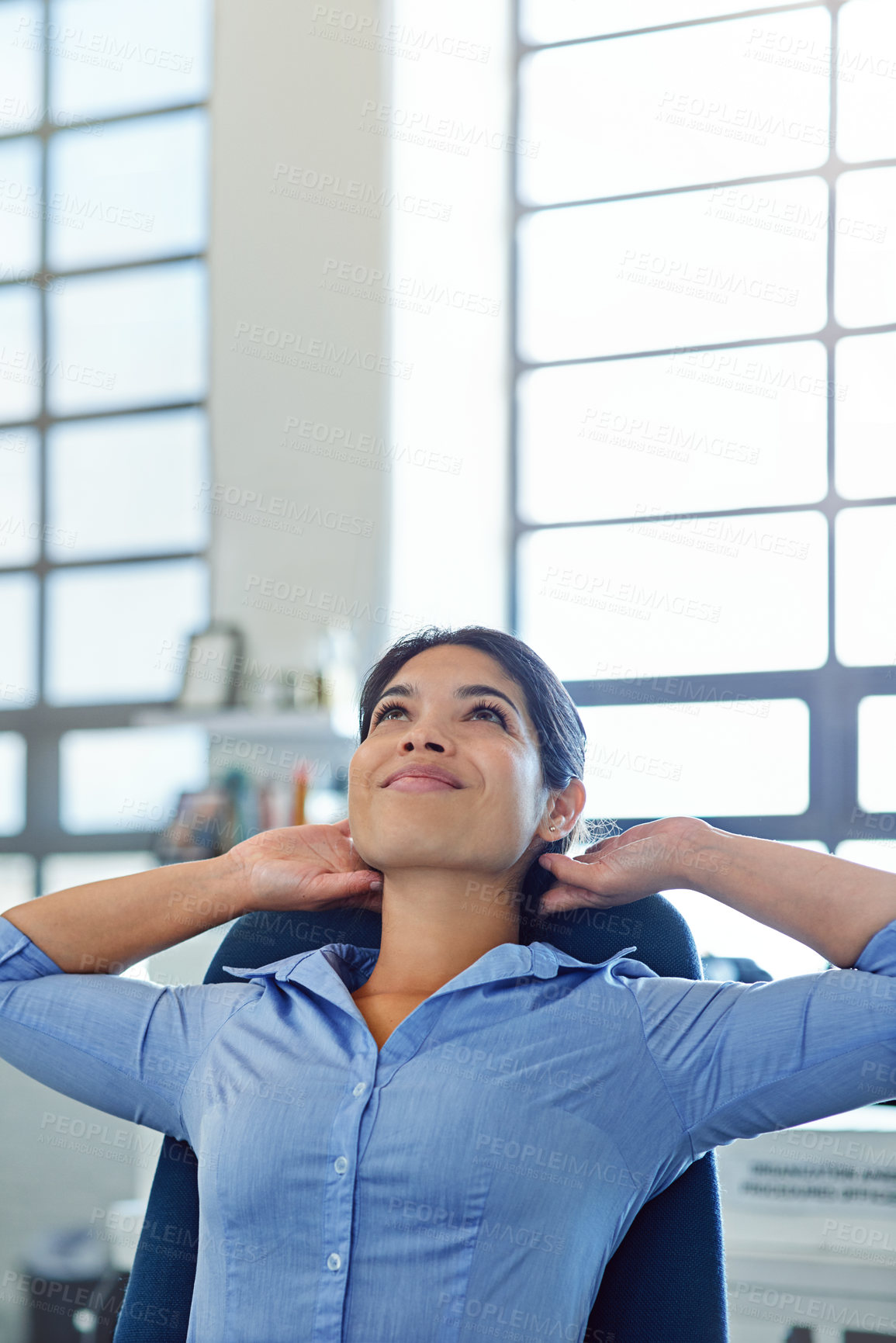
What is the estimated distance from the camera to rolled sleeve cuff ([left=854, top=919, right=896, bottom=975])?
1.22 meters

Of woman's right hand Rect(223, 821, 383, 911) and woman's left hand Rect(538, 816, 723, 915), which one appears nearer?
woman's left hand Rect(538, 816, 723, 915)

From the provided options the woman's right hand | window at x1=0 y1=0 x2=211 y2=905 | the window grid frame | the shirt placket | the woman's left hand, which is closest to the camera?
the shirt placket

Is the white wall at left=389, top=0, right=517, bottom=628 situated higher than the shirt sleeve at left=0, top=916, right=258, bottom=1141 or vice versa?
the white wall at left=389, top=0, right=517, bottom=628

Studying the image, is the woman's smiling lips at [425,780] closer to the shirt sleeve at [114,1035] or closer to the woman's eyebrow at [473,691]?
the woman's eyebrow at [473,691]

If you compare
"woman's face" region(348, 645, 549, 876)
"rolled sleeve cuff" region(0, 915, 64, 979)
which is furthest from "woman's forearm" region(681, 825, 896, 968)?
"rolled sleeve cuff" region(0, 915, 64, 979)

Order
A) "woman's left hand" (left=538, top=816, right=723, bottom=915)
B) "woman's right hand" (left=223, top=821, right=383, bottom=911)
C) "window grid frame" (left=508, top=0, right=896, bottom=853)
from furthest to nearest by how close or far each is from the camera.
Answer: "window grid frame" (left=508, top=0, right=896, bottom=853)
"woman's right hand" (left=223, top=821, right=383, bottom=911)
"woman's left hand" (left=538, top=816, right=723, bottom=915)

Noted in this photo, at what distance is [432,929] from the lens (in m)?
1.46

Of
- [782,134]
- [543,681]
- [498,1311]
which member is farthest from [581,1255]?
[782,134]

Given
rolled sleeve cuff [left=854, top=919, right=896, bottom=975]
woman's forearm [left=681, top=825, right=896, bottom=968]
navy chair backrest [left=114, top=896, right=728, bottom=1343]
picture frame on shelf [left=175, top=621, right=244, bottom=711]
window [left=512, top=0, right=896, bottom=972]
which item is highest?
window [left=512, top=0, right=896, bottom=972]

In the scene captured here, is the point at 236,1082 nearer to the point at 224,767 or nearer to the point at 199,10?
the point at 224,767

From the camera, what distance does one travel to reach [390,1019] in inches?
54.0

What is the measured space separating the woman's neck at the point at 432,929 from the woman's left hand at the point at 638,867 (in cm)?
9

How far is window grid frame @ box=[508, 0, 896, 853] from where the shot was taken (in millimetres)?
3049

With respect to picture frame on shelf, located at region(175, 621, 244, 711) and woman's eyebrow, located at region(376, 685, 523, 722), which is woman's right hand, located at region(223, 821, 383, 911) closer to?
woman's eyebrow, located at region(376, 685, 523, 722)
